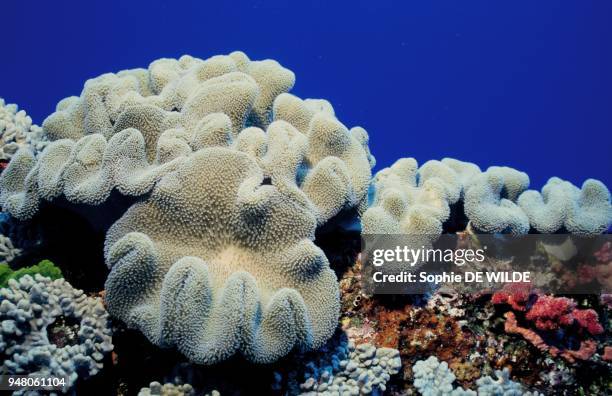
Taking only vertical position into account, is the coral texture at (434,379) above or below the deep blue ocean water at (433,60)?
below

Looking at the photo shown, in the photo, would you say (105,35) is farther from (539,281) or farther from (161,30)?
(539,281)

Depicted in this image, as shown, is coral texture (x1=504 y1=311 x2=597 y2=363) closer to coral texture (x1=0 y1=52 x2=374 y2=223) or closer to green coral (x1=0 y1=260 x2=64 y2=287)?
coral texture (x1=0 y1=52 x2=374 y2=223)

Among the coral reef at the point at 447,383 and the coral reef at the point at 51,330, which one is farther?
the coral reef at the point at 447,383

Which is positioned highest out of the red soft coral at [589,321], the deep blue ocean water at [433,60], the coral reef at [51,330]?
the deep blue ocean water at [433,60]

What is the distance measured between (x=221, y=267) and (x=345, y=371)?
0.99 metres

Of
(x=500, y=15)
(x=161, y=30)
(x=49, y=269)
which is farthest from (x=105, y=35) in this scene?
(x=49, y=269)

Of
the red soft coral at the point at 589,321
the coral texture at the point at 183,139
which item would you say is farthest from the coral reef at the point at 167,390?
the red soft coral at the point at 589,321

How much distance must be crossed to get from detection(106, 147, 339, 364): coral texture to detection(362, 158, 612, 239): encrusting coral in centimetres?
75

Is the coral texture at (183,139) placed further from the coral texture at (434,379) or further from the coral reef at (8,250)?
the coral texture at (434,379)

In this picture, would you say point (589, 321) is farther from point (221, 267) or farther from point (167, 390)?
point (167, 390)

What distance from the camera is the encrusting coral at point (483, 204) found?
2.90m

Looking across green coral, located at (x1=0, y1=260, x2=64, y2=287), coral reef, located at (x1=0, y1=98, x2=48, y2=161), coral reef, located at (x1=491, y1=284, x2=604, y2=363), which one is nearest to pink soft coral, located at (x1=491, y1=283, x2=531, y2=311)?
coral reef, located at (x1=491, y1=284, x2=604, y2=363)

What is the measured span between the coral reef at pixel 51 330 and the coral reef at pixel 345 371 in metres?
1.08

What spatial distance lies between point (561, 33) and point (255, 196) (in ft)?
354
